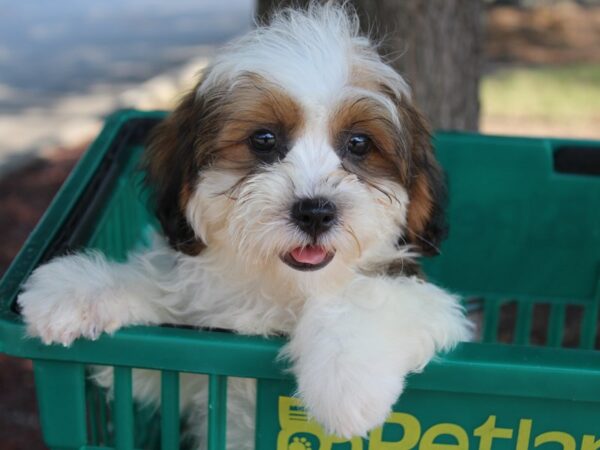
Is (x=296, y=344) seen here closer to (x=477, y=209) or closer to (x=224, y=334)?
(x=224, y=334)

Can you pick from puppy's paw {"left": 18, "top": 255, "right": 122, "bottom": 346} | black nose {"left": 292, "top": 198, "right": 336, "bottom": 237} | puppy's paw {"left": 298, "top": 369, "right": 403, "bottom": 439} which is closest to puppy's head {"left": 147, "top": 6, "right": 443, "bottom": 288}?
black nose {"left": 292, "top": 198, "right": 336, "bottom": 237}

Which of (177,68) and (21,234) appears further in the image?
(177,68)

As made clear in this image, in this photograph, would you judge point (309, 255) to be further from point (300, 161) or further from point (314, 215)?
point (300, 161)

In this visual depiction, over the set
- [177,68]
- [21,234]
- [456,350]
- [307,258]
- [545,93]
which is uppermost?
[545,93]

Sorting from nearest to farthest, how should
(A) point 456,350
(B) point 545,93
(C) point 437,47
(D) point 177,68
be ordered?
(A) point 456,350, (C) point 437,47, (B) point 545,93, (D) point 177,68

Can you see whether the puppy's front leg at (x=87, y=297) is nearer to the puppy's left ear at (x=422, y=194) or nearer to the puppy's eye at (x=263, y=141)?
the puppy's eye at (x=263, y=141)

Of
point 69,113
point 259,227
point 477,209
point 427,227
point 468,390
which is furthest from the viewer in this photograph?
point 69,113

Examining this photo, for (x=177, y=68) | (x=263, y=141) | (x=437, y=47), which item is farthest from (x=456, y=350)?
(x=177, y=68)

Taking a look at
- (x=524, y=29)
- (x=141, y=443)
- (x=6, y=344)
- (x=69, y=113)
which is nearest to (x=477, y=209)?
(x=141, y=443)
